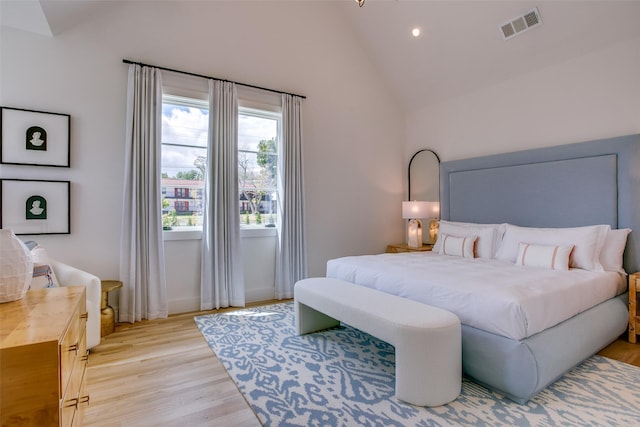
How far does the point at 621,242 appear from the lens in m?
3.01

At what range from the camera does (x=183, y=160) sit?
3764 millimetres

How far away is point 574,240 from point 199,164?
386cm

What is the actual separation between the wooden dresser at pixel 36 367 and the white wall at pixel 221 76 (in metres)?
2.35

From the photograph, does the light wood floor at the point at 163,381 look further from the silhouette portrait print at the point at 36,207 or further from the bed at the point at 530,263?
the silhouette portrait print at the point at 36,207

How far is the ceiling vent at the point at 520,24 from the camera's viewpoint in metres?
3.32

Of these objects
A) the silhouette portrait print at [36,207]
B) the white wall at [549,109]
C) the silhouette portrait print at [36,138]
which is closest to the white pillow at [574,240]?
the white wall at [549,109]

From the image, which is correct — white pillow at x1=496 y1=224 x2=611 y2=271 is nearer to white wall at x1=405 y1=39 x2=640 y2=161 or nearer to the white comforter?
the white comforter

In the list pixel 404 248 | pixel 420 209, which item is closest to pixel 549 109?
pixel 420 209

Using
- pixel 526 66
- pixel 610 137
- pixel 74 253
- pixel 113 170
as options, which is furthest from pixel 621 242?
pixel 74 253

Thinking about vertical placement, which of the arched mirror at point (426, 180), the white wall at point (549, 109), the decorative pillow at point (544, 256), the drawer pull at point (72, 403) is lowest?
the drawer pull at point (72, 403)

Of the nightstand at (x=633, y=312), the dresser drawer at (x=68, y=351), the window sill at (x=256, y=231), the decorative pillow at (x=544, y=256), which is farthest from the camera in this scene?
the window sill at (x=256, y=231)

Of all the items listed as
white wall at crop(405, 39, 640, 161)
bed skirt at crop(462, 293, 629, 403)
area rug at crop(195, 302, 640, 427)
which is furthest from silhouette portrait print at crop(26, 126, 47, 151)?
white wall at crop(405, 39, 640, 161)

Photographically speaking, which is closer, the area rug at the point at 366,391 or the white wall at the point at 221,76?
the area rug at the point at 366,391

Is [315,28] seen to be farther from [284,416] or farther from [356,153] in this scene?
[284,416]
